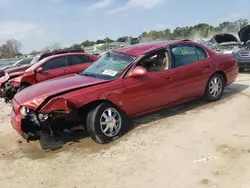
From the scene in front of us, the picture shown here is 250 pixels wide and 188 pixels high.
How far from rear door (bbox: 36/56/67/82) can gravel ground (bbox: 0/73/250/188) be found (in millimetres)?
4318

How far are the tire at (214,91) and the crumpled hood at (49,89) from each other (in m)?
2.71

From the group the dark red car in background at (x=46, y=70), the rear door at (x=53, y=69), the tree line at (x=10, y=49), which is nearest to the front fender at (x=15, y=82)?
the dark red car in background at (x=46, y=70)

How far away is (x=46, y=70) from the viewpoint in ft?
33.6

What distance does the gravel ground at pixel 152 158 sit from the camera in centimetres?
356

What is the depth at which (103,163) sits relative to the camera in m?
4.14

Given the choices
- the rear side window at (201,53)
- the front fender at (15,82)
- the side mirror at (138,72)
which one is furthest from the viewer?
the front fender at (15,82)

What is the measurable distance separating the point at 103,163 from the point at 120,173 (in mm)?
419

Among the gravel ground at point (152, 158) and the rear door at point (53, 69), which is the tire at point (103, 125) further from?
the rear door at point (53, 69)

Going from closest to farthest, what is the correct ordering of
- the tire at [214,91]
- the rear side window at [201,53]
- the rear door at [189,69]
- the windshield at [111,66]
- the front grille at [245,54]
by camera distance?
the windshield at [111,66], the rear door at [189,69], the rear side window at [201,53], the tire at [214,91], the front grille at [245,54]

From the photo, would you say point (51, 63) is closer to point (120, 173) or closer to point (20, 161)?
point (20, 161)

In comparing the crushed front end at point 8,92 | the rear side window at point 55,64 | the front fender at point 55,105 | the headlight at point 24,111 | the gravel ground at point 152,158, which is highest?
the rear side window at point 55,64

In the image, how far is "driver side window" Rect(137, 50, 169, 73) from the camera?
18.3 feet

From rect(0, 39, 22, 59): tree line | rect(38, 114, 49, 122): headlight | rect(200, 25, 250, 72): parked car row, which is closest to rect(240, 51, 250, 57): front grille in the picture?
rect(200, 25, 250, 72): parked car row

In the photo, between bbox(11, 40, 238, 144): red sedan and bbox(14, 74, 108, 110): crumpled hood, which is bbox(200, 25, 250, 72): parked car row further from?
bbox(14, 74, 108, 110): crumpled hood
